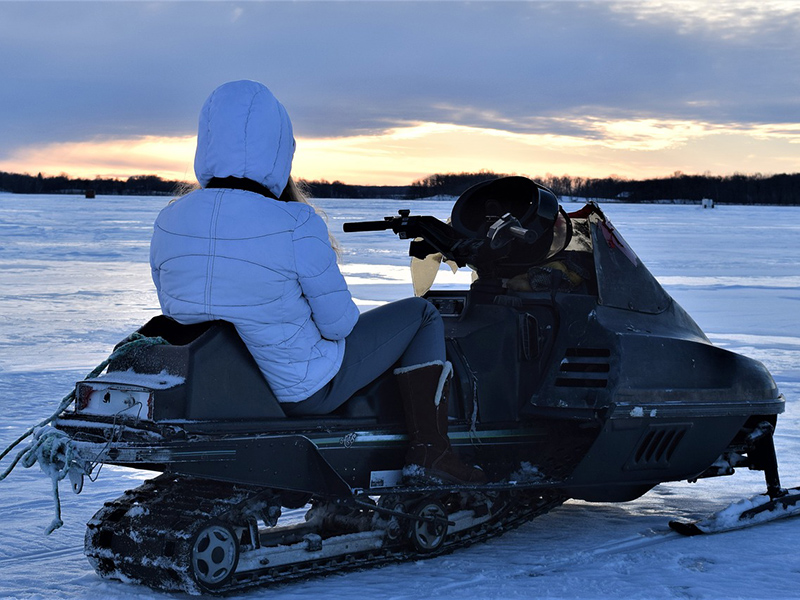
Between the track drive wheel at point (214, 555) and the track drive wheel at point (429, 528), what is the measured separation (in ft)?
2.38

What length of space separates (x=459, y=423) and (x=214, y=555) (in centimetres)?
110

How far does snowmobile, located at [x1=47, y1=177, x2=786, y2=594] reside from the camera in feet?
10.0

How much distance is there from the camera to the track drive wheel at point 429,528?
358 cm

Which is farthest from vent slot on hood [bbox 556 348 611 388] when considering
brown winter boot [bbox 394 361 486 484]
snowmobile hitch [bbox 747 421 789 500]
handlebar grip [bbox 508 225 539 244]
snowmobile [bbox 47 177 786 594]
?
snowmobile hitch [bbox 747 421 789 500]

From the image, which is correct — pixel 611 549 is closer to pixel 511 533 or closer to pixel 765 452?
pixel 511 533

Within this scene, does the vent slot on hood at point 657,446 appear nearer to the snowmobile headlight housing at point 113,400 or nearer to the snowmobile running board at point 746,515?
the snowmobile running board at point 746,515

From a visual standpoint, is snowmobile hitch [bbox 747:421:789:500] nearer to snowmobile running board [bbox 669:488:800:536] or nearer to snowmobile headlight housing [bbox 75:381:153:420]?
snowmobile running board [bbox 669:488:800:536]

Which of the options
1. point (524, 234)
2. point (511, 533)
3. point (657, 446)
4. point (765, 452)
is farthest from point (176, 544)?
point (765, 452)

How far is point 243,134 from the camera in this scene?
121 inches

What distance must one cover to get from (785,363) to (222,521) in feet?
18.9

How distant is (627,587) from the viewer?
3299mm

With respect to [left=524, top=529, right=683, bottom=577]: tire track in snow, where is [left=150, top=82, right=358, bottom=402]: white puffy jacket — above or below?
above

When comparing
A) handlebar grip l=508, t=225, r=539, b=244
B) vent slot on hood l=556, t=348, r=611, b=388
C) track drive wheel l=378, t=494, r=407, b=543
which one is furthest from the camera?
vent slot on hood l=556, t=348, r=611, b=388

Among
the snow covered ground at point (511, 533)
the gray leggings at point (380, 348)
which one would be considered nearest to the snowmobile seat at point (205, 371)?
the gray leggings at point (380, 348)
